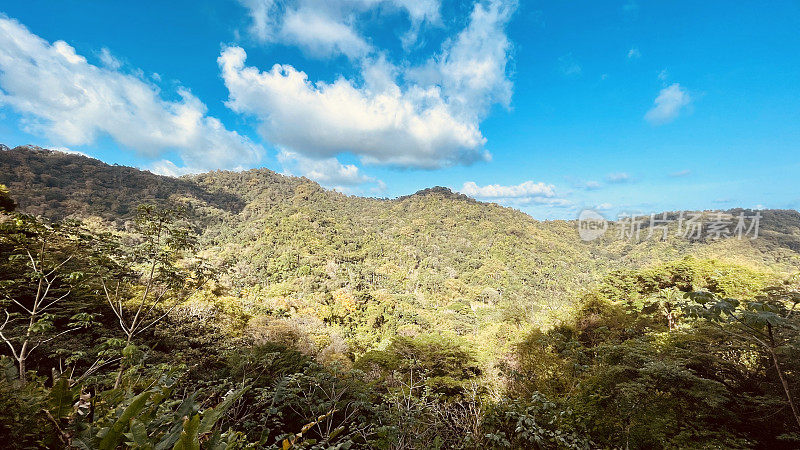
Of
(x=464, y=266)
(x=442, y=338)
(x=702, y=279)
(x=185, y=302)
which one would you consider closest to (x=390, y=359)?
(x=442, y=338)

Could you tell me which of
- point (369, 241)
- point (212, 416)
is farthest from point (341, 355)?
point (369, 241)

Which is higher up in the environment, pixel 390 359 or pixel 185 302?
pixel 185 302

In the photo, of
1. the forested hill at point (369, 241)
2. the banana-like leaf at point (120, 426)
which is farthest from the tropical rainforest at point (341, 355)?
the forested hill at point (369, 241)

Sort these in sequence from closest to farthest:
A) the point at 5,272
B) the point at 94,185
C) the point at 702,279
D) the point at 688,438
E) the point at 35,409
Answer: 1. the point at 35,409
2. the point at 688,438
3. the point at 5,272
4. the point at 702,279
5. the point at 94,185

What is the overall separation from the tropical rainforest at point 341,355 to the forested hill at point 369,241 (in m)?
1.66

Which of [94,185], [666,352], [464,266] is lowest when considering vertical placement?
[464,266]

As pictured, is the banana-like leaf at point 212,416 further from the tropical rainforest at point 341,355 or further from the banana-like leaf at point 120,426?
the banana-like leaf at point 120,426

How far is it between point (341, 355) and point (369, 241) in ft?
198

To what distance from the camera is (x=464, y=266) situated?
7200 cm

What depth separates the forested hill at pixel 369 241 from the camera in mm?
45531

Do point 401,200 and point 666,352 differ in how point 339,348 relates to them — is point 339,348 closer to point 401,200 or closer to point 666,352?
point 666,352

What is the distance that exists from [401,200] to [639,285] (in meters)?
117

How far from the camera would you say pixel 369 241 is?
76.1m

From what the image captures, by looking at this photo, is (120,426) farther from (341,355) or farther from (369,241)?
(369,241)
